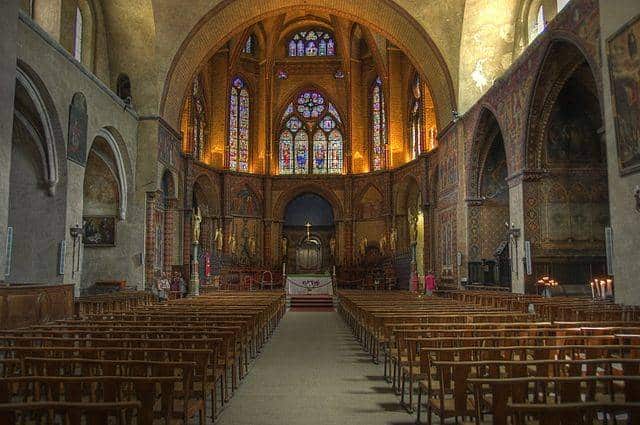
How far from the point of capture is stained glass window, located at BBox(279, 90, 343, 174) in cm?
4375

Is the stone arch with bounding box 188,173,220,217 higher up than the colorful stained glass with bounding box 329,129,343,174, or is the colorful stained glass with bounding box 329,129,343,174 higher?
the colorful stained glass with bounding box 329,129,343,174

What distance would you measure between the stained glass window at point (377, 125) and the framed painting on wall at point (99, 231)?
2232cm

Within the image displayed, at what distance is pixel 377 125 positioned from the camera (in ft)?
138

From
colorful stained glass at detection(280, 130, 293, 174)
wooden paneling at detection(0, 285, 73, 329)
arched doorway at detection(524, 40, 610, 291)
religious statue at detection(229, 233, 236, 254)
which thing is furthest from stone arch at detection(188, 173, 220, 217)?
arched doorway at detection(524, 40, 610, 291)

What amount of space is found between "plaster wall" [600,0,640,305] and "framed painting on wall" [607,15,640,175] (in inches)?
7.6

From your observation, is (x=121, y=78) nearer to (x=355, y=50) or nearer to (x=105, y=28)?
(x=105, y=28)

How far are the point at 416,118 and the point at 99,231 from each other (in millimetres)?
21544

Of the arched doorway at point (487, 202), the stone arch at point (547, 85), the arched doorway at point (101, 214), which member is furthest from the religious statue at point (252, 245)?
the stone arch at point (547, 85)

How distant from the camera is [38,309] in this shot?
12391 mm

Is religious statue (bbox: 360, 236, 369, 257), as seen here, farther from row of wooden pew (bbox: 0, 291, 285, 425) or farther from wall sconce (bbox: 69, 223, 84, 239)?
row of wooden pew (bbox: 0, 291, 285, 425)

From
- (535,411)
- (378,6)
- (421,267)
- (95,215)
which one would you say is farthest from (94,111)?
(421,267)

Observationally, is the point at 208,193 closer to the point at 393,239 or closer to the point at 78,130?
the point at 393,239

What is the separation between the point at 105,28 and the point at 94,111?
6.43 metres

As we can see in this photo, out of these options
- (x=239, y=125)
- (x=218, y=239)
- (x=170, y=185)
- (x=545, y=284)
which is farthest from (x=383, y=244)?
(x=545, y=284)
